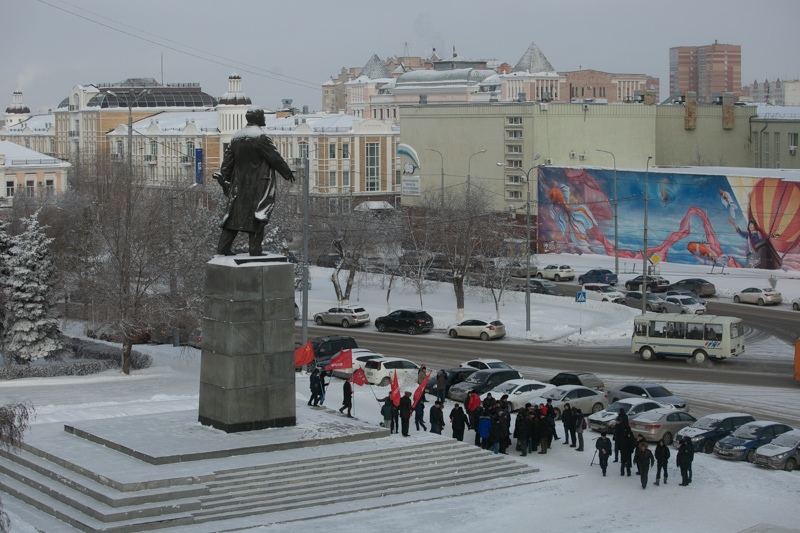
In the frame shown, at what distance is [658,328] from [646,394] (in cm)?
970

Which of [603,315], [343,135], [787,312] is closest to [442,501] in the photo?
[603,315]

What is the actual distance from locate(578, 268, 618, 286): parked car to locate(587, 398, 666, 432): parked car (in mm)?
32671

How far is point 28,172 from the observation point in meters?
87.1

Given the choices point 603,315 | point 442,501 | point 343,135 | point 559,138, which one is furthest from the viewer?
point 343,135

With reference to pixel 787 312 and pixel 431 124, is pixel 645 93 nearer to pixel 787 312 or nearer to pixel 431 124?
pixel 431 124

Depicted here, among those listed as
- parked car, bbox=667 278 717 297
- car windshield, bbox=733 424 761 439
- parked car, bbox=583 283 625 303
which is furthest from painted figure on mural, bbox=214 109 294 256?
parked car, bbox=667 278 717 297

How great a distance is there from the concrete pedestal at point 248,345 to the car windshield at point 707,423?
9777 millimetres

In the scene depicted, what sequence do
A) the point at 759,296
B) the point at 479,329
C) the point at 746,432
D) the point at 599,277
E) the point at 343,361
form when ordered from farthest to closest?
1. the point at 599,277
2. the point at 759,296
3. the point at 479,329
4. the point at 343,361
5. the point at 746,432

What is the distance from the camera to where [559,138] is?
84.2 metres

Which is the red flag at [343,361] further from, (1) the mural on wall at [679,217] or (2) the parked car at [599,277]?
(1) the mural on wall at [679,217]

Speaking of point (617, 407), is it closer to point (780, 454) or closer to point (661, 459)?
point (780, 454)

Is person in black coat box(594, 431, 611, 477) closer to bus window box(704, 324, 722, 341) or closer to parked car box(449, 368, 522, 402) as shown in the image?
parked car box(449, 368, 522, 402)

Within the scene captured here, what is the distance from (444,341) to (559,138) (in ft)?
129

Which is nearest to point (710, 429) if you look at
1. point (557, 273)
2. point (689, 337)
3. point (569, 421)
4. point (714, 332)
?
point (569, 421)
